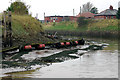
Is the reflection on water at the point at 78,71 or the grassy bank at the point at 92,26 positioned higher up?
the grassy bank at the point at 92,26

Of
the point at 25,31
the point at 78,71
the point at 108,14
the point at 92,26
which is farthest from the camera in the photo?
the point at 108,14

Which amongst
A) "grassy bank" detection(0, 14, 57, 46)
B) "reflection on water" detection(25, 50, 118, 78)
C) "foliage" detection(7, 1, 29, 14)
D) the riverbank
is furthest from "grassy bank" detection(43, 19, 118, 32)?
"reflection on water" detection(25, 50, 118, 78)

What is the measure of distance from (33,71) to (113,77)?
6.17 metres

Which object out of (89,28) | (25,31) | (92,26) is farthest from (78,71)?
(92,26)

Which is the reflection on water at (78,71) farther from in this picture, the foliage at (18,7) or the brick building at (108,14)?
the brick building at (108,14)

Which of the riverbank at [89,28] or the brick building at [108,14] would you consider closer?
the riverbank at [89,28]

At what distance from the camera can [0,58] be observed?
26203 millimetres

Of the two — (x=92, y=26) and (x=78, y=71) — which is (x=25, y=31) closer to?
(x=78, y=71)

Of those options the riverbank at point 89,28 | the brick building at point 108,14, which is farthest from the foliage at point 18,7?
the brick building at point 108,14

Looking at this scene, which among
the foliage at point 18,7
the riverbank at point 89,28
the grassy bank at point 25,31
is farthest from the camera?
the riverbank at point 89,28

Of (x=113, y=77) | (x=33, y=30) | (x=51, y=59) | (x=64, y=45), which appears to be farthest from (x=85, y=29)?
(x=113, y=77)

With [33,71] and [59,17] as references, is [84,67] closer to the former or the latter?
[33,71]

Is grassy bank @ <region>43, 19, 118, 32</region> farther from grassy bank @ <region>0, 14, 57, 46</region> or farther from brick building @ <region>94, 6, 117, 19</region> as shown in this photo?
grassy bank @ <region>0, 14, 57, 46</region>

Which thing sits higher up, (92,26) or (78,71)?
(92,26)
